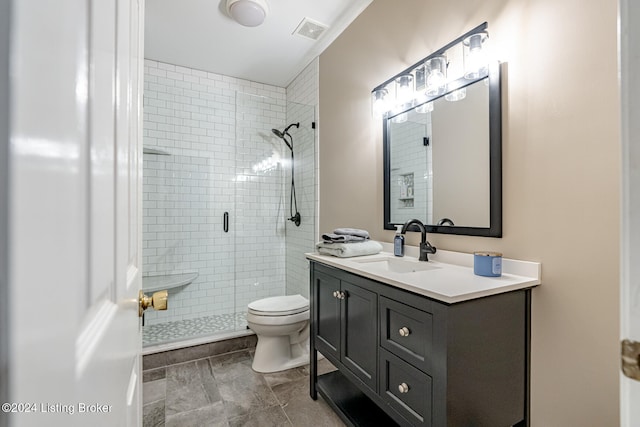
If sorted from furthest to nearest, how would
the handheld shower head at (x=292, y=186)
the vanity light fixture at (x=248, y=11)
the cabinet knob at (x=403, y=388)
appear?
the handheld shower head at (x=292, y=186)
the vanity light fixture at (x=248, y=11)
the cabinet knob at (x=403, y=388)

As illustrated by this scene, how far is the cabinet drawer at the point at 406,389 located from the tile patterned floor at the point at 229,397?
0.64 m

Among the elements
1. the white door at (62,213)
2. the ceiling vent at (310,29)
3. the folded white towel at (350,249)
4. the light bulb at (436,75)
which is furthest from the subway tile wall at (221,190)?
the white door at (62,213)

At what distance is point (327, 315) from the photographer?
1747mm

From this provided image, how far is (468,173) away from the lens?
5.01 feet

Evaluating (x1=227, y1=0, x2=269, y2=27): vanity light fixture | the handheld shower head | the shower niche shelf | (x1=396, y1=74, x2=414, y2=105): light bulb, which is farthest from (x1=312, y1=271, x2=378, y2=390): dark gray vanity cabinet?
(x1=227, y1=0, x2=269, y2=27): vanity light fixture

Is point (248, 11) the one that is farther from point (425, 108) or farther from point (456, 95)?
point (456, 95)

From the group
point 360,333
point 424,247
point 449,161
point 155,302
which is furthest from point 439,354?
point 449,161

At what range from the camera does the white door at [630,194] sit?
1.39 ft

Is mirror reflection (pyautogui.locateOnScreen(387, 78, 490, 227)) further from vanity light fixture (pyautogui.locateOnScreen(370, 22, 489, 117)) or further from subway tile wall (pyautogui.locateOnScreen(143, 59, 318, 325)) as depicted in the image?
subway tile wall (pyautogui.locateOnScreen(143, 59, 318, 325))

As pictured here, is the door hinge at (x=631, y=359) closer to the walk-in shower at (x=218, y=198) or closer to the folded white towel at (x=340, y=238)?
the folded white towel at (x=340, y=238)

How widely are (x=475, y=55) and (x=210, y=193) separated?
2.63 metres

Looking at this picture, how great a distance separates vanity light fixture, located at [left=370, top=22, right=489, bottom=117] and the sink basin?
0.88 metres

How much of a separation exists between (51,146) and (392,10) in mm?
2243

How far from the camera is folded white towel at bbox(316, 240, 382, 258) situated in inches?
71.0
